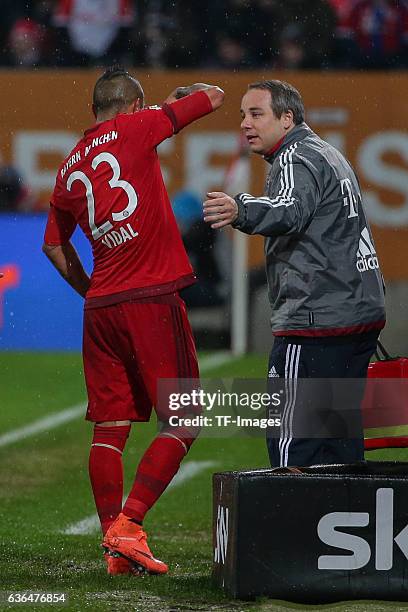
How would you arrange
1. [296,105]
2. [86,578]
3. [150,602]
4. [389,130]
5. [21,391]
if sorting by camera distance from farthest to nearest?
[389,130] < [21,391] < [296,105] < [86,578] < [150,602]

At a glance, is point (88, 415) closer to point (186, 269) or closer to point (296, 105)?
point (186, 269)

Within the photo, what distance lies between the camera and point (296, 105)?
14.6ft

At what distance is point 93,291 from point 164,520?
1.49 m

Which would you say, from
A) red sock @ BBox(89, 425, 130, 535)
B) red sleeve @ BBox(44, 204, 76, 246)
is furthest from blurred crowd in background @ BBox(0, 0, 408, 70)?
red sock @ BBox(89, 425, 130, 535)

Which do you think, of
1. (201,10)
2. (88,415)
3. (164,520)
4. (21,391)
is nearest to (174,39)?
(201,10)

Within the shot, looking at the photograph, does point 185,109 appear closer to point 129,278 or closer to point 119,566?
point 129,278

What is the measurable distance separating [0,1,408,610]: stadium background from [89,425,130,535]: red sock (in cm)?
198

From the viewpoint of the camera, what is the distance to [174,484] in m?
6.76

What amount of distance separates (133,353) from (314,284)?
1.97 ft

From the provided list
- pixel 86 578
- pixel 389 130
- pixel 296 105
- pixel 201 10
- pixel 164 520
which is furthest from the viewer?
pixel 201 10

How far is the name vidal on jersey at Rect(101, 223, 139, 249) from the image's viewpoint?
4.44 m

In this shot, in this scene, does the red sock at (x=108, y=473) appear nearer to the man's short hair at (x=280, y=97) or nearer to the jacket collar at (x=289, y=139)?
the jacket collar at (x=289, y=139)

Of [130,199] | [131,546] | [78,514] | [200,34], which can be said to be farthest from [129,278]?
[200,34]

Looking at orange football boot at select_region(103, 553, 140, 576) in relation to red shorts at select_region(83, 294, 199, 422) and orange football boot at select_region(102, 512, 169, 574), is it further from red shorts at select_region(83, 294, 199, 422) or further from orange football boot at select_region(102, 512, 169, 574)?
red shorts at select_region(83, 294, 199, 422)
